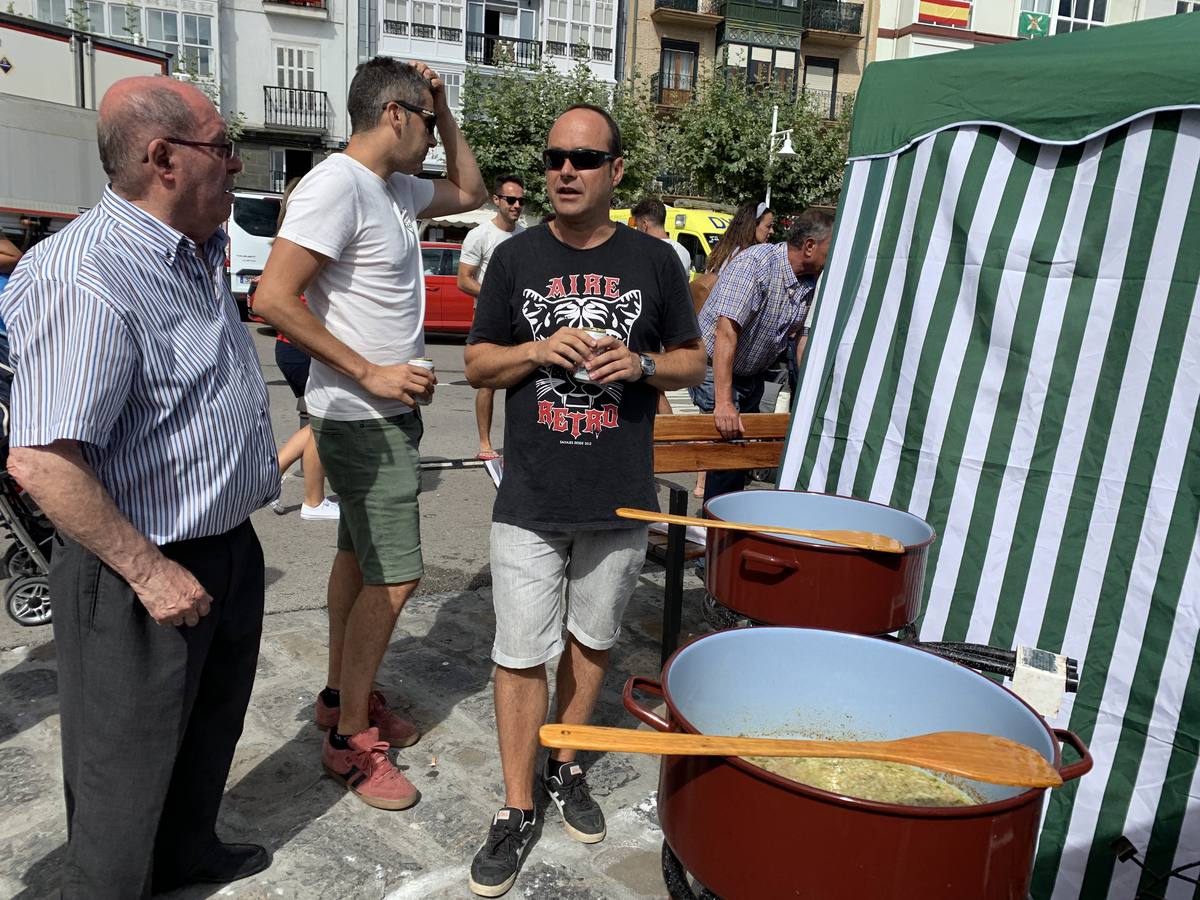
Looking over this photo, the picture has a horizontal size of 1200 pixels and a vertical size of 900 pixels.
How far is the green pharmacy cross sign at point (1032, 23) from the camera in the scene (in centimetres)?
3631

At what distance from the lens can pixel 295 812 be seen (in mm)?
2883

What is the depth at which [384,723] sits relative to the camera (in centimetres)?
329

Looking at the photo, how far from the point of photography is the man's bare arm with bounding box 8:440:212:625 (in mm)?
1819

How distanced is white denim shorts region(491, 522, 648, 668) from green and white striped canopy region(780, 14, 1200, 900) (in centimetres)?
115

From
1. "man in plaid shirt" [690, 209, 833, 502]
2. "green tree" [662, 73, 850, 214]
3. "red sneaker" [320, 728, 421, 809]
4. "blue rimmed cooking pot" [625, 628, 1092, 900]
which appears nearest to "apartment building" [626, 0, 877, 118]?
"green tree" [662, 73, 850, 214]

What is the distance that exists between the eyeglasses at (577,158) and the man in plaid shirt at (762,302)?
7.24 feet

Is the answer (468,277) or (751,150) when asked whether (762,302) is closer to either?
(468,277)

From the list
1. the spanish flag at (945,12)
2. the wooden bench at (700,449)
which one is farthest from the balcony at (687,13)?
the wooden bench at (700,449)

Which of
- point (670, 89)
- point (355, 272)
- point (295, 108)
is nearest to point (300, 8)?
point (295, 108)

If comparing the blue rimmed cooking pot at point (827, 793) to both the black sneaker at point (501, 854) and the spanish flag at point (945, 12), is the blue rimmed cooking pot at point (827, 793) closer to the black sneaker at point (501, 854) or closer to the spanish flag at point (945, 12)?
the black sneaker at point (501, 854)

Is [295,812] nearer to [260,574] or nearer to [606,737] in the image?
[260,574]

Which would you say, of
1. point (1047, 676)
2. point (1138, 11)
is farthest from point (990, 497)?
point (1138, 11)

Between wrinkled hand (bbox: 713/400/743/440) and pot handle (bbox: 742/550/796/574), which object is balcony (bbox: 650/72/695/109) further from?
pot handle (bbox: 742/550/796/574)

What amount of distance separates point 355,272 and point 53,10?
115 ft
